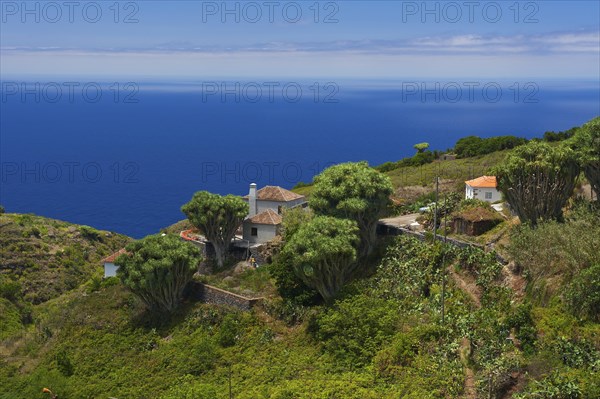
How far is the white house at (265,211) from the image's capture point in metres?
50.4

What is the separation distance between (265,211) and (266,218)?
4.50ft

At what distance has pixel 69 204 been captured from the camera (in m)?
144

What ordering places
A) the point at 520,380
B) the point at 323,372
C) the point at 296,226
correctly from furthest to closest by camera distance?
1. the point at 296,226
2. the point at 323,372
3. the point at 520,380

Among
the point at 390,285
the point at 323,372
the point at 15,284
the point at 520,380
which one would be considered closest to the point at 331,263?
the point at 390,285

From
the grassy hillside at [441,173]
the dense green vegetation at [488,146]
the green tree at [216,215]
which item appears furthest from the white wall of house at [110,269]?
the dense green vegetation at [488,146]

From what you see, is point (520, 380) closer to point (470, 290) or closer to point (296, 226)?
Answer: point (470, 290)

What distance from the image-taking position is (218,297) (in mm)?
43219

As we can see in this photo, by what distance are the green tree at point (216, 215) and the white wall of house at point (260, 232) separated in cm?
199

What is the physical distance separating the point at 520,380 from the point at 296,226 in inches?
905

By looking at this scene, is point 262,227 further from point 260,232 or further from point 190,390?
point 190,390

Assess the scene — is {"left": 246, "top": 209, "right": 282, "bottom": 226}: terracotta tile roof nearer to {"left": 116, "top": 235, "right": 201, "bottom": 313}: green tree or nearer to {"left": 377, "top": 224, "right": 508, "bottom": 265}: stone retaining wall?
{"left": 116, "top": 235, "right": 201, "bottom": 313}: green tree

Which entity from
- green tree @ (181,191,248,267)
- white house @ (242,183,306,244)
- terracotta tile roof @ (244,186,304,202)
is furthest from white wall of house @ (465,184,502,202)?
green tree @ (181,191,248,267)

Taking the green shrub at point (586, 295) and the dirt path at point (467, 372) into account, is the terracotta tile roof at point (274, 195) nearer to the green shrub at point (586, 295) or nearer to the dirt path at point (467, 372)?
the dirt path at point (467, 372)

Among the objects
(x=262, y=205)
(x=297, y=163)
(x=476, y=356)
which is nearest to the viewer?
(x=476, y=356)
